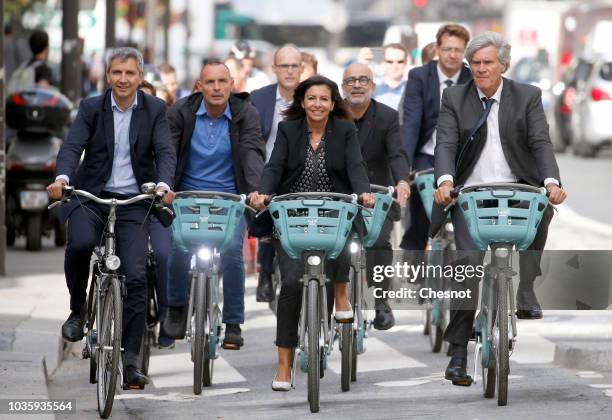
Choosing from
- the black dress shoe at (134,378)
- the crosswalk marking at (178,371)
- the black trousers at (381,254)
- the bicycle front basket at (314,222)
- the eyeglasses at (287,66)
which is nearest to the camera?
the bicycle front basket at (314,222)

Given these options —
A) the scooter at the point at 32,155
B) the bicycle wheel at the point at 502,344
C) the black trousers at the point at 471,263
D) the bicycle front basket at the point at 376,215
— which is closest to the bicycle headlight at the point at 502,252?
the bicycle wheel at the point at 502,344

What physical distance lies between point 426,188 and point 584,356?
5.22 feet

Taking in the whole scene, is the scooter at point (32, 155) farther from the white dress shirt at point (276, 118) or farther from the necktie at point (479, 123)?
the necktie at point (479, 123)

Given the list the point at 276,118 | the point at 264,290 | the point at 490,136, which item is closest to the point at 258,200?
the point at 490,136

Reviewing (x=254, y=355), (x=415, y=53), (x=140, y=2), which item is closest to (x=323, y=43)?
(x=140, y=2)

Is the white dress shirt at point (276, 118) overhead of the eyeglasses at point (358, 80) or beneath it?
beneath

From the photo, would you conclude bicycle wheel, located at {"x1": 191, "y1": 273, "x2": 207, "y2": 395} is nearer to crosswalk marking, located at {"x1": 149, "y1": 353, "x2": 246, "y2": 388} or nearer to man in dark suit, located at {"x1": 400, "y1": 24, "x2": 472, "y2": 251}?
crosswalk marking, located at {"x1": 149, "y1": 353, "x2": 246, "y2": 388}

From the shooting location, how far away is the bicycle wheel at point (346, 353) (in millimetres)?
9961

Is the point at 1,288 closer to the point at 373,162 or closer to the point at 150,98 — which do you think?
the point at 373,162

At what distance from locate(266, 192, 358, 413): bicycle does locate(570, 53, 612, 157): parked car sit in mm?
24954

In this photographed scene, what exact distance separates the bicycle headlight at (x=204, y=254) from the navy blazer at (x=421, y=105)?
8.98ft

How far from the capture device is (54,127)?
1778 centimetres

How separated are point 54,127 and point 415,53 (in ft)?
32.7

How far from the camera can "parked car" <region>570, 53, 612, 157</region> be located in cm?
3381
